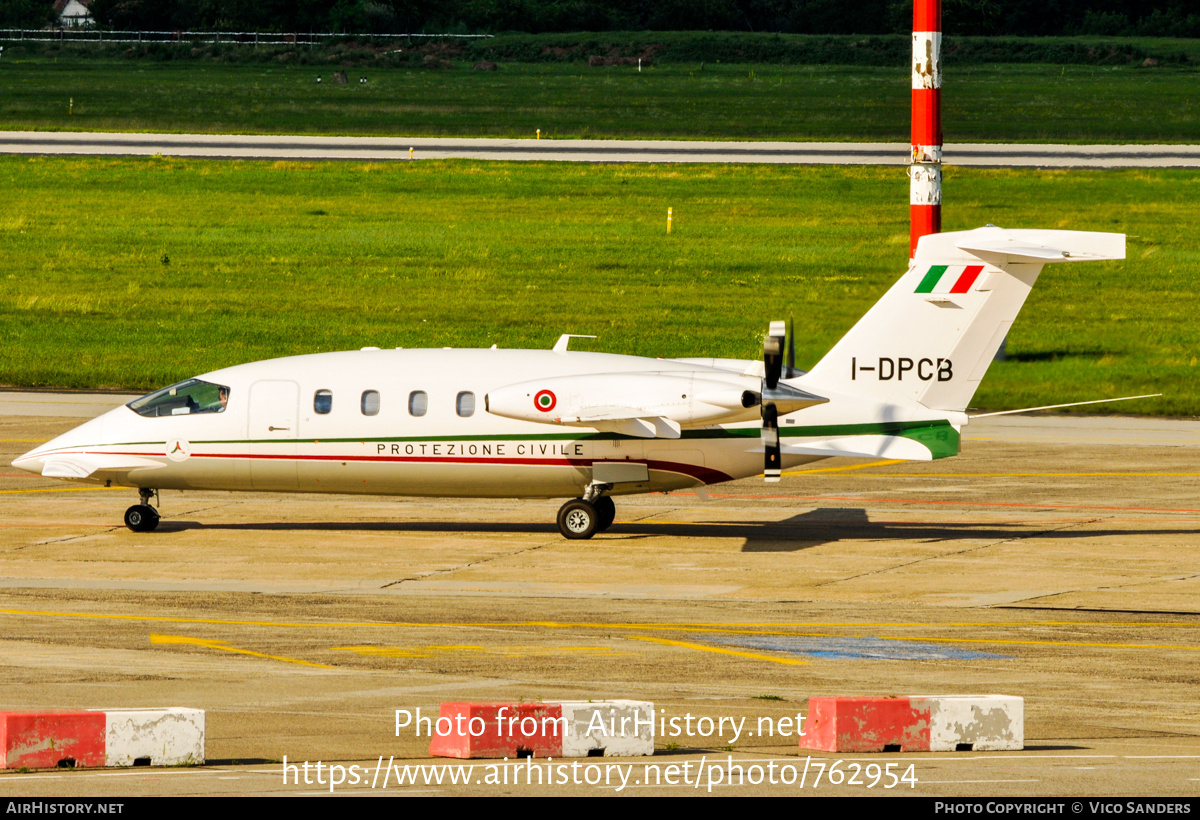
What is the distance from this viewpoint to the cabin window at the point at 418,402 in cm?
2928

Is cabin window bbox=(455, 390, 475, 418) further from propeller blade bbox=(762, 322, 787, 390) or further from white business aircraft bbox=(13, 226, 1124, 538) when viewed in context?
propeller blade bbox=(762, 322, 787, 390)

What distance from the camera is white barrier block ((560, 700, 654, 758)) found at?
1532 centimetres

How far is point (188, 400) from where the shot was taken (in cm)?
3025

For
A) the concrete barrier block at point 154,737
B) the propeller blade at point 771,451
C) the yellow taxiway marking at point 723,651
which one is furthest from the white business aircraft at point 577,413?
the concrete barrier block at point 154,737

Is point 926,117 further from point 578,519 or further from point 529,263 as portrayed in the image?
point 529,263

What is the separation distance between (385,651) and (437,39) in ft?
481

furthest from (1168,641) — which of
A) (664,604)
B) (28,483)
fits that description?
(28,483)

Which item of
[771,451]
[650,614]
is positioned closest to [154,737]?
[650,614]

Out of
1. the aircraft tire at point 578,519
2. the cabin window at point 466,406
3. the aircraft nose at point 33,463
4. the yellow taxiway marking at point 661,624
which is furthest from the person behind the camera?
the aircraft nose at point 33,463

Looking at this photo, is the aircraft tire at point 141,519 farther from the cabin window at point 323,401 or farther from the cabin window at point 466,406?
the cabin window at point 466,406

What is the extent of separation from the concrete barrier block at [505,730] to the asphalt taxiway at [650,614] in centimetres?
56

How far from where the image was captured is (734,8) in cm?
17750

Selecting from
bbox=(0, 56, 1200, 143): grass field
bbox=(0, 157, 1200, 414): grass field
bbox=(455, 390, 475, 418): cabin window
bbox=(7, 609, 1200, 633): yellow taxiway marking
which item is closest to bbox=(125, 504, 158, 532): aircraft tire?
bbox=(455, 390, 475, 418): cabin window

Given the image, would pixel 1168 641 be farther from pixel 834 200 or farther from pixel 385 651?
pixel 834 200
